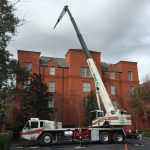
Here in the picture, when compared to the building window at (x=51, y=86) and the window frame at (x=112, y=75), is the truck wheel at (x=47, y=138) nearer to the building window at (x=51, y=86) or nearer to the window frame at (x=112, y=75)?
the building window at (x=51, y=86)

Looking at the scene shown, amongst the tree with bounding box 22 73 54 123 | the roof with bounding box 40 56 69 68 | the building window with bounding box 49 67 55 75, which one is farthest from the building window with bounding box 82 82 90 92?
the tree with bounding box 22 73 54 123

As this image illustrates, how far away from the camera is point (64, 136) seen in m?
28.8

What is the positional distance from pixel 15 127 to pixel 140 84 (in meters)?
27.2

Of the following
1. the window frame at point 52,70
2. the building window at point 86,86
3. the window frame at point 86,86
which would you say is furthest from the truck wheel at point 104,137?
the window frame at point 52,70

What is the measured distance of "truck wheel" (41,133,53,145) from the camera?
2812 centimetres

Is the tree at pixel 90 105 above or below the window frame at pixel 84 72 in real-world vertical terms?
below

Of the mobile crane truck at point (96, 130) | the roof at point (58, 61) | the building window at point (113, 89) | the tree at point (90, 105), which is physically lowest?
the mobile crane truck at point (96, 130)

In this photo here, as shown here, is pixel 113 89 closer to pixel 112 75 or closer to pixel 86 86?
pixel 112 75

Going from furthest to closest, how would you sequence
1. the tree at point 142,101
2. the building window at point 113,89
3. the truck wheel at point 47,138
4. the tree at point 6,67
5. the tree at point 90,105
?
the building window at point 113,89 → the tree at point 142,101 → the tree at point 90,105 → the truck wheel at point 47,138 → the tree at point 6,67

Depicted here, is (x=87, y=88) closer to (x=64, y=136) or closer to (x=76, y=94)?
(x=76, y=94)

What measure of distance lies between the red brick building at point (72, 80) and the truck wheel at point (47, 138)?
17773mm

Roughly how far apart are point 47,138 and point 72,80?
71.5 feet

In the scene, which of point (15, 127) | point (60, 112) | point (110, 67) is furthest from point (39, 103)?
point (110, 67)

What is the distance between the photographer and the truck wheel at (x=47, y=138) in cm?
2812
